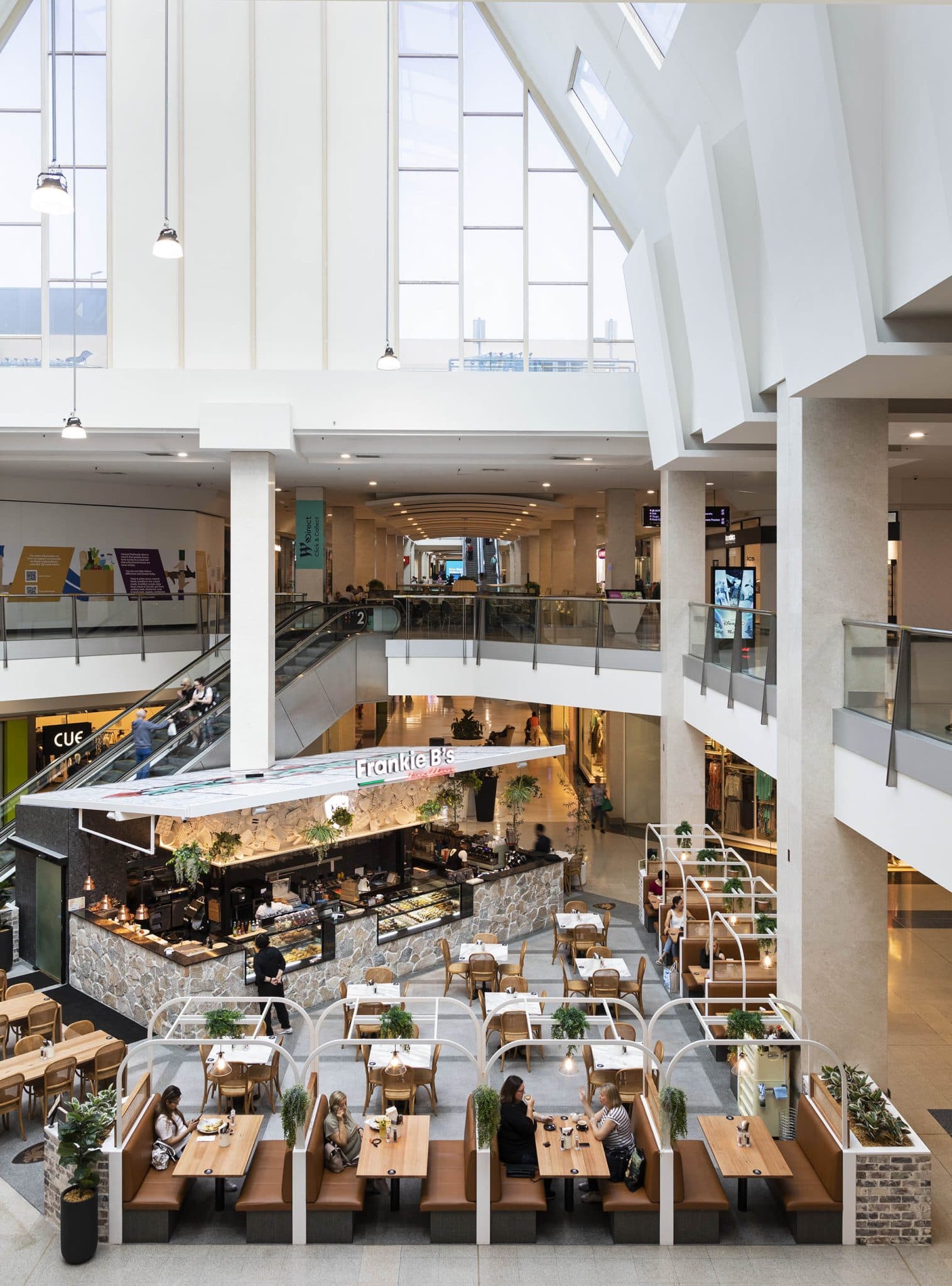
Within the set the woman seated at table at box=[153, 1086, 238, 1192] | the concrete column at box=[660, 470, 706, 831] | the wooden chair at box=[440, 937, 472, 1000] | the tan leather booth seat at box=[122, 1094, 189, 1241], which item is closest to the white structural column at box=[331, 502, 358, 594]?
the concrete column at box=[660, 470, 706, 831]

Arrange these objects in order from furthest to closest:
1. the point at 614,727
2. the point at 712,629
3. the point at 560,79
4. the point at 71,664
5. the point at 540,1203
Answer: the point at 614,727
the point at 71,664
the point at 560,79
the point at 712,629
the point at 540,1203

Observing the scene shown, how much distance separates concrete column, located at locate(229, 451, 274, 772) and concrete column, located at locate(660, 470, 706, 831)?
6.87m

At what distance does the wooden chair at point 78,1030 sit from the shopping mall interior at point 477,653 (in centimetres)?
31

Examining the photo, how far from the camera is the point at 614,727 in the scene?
2223 cm

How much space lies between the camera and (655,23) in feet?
35.5

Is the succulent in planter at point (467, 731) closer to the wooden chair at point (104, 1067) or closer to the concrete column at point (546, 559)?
the concrete column at point (546, 559)

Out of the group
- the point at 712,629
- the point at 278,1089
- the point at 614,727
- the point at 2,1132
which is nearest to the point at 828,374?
the point at 712,629

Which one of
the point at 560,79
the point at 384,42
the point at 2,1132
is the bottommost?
the point at 2,1132

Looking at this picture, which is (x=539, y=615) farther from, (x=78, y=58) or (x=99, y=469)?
(x=78, y=58)

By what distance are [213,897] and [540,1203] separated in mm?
7674

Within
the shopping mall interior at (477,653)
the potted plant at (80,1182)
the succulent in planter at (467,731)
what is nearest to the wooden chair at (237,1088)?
the shopping mall interior at (477,653)

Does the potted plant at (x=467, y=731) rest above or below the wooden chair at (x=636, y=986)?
above

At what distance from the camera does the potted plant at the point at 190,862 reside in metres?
12.4

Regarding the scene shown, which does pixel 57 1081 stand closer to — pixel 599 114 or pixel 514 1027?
pixel 514 1027
